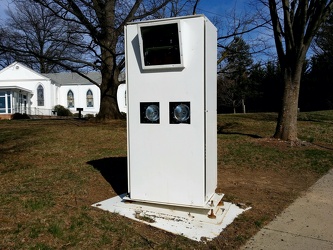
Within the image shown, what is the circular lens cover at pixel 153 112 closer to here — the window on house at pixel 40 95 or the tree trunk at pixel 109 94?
the tree trunk at pixel 109 94

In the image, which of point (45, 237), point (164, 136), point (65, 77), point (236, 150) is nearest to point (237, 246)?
point (164, 136)

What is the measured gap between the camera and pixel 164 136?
416cm

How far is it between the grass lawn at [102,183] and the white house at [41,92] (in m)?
28.6

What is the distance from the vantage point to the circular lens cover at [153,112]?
4.21 metres

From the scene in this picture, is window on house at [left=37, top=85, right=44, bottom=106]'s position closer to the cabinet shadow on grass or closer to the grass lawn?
the grass lawn

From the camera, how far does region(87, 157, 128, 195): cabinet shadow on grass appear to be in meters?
5.74

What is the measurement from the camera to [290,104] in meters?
10.2

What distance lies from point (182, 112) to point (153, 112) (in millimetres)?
382

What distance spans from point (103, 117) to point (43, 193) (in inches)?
471

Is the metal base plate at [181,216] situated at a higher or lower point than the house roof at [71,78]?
lower

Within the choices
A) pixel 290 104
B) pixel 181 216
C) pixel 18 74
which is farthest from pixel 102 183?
pixel 18 74

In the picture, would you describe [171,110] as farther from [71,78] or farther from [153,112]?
[71,78]

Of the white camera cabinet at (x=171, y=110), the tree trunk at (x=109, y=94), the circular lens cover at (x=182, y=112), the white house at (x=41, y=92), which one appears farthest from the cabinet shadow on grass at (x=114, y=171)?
the white house at (x=41, y=92)

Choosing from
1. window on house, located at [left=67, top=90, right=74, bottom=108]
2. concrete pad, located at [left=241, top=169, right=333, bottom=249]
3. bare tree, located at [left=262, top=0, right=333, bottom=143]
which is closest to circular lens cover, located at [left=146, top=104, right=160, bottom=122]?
concrete pad, located at [left=241, top=169, right=333, bottom=249]
